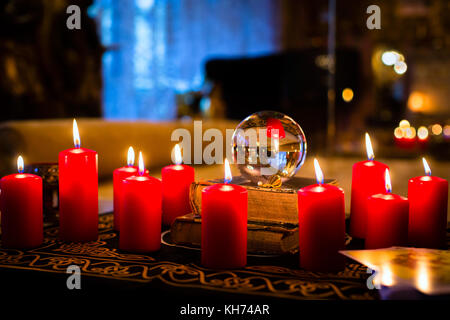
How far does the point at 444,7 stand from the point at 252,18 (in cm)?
195

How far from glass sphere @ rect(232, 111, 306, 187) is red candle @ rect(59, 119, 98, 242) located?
0.27m

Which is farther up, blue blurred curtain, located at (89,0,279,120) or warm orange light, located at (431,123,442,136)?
blue blurred curtain, located at (89,0,279,120)

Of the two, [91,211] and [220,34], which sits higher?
[220,34]

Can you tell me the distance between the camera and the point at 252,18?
4965 mm

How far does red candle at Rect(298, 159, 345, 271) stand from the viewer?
25.5 inches

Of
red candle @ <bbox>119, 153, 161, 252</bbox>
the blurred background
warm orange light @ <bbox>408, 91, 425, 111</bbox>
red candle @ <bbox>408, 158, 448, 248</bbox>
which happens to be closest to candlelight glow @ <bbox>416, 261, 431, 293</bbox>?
red candle @ <bbox>408, 158, 448, 248</bbox>

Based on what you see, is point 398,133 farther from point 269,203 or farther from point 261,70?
point 269,203

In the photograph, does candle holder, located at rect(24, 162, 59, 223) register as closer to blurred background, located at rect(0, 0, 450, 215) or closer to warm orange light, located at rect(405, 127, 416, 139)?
blurred background, located at rect(0, 0, 450, 215)

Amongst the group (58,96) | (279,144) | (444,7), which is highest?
(444,7)

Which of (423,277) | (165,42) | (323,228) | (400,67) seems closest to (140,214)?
(323,228)

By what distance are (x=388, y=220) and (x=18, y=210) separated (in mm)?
590

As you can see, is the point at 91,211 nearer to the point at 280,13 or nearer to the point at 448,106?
the point at 448,106

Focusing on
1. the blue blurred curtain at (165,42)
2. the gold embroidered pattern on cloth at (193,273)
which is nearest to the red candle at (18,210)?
the gold embroidered pattern on cloth at (193,273)

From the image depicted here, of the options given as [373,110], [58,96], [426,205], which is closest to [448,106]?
[373,110]
